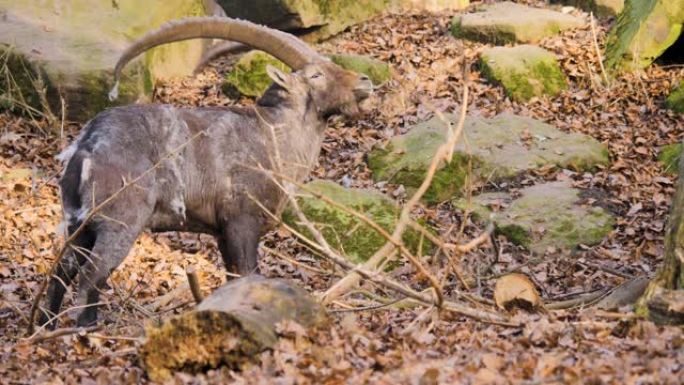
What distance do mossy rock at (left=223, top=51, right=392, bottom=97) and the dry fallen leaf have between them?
7860 mm

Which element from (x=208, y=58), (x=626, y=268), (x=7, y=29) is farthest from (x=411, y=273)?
(x=7, y=29)

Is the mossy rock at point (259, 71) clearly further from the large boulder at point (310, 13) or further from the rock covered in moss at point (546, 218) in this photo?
the rock covered in moss at point (546, 218)

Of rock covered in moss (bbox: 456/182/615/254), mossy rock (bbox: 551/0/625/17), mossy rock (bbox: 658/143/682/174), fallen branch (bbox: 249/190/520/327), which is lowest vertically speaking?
rock covered in moss (bbox: 456/182/615/254)

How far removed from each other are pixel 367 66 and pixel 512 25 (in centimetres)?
275

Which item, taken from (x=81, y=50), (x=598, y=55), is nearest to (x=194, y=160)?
(x=81, y=50)

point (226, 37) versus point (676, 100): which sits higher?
point (226, 37)

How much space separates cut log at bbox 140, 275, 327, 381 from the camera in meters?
5.60

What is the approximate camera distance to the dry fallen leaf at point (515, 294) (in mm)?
6926

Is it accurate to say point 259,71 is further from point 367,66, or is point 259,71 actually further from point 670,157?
point 670,157

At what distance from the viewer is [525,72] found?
48.3 feet

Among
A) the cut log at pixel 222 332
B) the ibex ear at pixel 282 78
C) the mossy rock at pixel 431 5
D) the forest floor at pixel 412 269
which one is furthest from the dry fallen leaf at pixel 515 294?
the mossy rock at pixel 431 5

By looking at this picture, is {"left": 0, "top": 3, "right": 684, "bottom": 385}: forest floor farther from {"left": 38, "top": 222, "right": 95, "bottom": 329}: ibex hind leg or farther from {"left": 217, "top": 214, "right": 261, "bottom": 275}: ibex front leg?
{"left": 217, "top": 214, "right": 261, "bottom": 275}: ibex front leg

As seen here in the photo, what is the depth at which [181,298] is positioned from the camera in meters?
8.82

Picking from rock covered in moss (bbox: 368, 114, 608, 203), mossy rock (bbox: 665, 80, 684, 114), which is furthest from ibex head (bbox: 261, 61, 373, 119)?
mossy rock (bbox: 665, 80, 684, 114)
